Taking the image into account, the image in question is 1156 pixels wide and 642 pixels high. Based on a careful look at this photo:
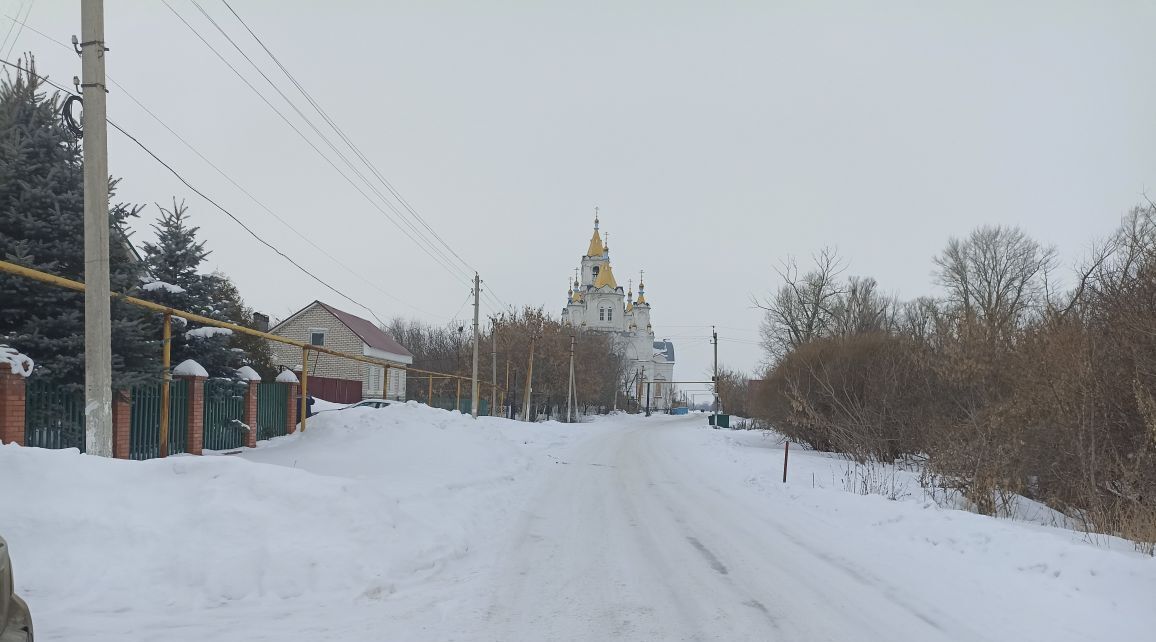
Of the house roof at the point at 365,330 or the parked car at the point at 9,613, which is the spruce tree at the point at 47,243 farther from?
the house roof at the point at 365,330

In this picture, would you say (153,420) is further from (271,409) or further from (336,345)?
(336,345)

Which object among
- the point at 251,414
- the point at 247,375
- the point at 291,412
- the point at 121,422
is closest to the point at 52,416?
the point at 121,422

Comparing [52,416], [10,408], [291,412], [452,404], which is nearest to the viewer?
[10,408]

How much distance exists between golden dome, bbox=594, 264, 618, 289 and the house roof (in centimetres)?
5199

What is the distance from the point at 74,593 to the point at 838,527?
901cm

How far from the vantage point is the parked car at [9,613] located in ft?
10.9

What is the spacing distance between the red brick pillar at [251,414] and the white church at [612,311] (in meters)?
79.6

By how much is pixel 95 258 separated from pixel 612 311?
99.2 metres

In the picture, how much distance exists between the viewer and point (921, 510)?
1049cm

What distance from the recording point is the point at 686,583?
23.1 feet

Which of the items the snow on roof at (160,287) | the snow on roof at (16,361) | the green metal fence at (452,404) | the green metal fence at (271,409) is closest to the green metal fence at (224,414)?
the green metal fence at (271,409)

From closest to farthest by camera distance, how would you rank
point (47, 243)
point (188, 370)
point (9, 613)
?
1. point (9, 613)
2. point (47, 243)
3. point (188, 370)

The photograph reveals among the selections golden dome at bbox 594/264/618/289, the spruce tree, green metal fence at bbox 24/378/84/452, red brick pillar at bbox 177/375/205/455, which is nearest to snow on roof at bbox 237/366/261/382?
red brick pillar at bbox 177/375/205/455

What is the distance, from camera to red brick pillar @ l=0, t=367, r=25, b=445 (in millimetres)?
8695
